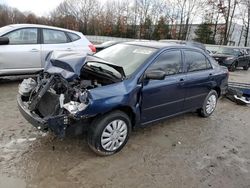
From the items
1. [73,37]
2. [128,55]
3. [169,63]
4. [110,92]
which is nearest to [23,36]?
[73,37]

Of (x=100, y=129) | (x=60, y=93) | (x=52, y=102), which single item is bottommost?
(x=100, y=129)

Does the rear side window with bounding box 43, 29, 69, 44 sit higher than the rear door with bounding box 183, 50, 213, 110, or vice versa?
the rear side window with bounding box 43, 29, 69, 44

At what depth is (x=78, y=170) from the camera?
3.18 meters

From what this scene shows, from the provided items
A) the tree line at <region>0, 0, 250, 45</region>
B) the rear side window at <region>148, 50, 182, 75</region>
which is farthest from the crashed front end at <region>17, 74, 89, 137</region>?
the tree line at <region>0, 0, 250, 45</region>

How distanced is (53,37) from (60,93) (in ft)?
13.3

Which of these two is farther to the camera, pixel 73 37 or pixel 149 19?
pixel 149 19

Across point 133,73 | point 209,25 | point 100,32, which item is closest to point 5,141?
point 133,73

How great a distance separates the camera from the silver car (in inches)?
249

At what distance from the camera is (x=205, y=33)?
36.2m

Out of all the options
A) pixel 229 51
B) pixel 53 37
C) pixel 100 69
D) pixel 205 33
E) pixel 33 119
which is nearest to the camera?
pixel 33 119

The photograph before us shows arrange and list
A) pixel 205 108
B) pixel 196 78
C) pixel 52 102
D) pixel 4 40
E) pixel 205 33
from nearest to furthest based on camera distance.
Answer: pixel 52 102
pixel 196 78
pixel 205 108
pixel 4 40
pixel 205 33

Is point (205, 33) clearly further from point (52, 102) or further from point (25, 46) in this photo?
point (52, 102)

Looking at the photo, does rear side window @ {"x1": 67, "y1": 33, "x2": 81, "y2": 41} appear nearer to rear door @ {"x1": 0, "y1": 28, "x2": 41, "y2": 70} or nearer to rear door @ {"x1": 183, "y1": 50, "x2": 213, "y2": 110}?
rear door @ {"x1": 0, "y1": 28, "x2": 41, "y2": 70}

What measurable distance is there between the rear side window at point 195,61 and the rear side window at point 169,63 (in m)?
0.25
